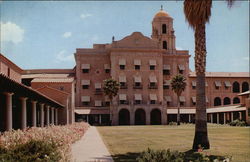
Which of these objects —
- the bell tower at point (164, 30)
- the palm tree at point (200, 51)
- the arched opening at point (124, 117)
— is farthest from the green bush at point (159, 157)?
the bell tower at point (164, 30)

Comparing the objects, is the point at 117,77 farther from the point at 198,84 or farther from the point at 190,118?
the point at 198,84

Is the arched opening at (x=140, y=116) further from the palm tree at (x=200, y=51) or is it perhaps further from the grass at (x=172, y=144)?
the palm tree at (x=200, y=51)

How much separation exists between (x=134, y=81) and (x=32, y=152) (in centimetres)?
6191

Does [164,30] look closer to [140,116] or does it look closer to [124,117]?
[140,116]

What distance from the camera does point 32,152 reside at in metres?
10.4

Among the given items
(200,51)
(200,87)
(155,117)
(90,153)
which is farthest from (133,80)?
(90,153)

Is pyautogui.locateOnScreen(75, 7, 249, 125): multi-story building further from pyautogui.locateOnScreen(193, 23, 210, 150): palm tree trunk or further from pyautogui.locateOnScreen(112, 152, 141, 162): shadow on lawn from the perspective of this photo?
pyautogui.locateOnScreen(112, 152, 141, 162): shadow on lawn

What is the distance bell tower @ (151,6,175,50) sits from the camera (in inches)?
3098

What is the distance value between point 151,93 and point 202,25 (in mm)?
52300

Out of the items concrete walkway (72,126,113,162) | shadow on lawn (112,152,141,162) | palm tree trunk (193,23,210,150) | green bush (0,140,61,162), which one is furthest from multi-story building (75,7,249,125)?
green bush (0,140,61,162)

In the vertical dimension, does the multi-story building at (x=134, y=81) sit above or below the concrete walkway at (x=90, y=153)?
above

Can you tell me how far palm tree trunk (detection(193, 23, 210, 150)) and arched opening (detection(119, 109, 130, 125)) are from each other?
5154cm

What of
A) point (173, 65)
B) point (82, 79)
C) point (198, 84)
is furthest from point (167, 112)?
point (198, 84)

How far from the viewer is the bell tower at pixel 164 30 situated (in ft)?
258
